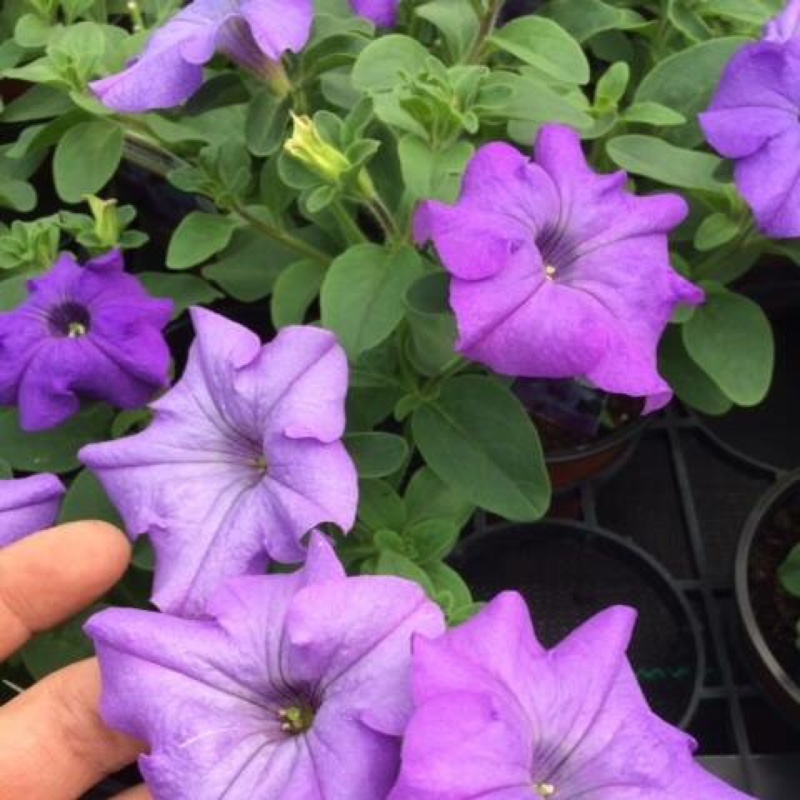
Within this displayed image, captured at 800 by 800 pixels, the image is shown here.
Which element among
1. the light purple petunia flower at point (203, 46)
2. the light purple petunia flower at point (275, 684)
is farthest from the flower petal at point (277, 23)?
the light purple petunia flower at point (275, 684)

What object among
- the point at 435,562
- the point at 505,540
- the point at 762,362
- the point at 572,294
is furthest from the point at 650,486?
the point at 572,294

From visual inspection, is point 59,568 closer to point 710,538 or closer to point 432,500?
point 432,500

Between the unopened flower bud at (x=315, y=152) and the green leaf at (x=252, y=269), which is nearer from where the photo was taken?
the unopened flower bud at (x=315, y=152)

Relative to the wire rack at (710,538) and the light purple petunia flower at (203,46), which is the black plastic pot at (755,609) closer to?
the wire rack at (710,538)

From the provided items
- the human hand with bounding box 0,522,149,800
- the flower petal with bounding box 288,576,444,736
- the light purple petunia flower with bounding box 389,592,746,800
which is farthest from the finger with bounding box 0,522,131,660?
the light purple petunia flower with bounding box 389,592,746,800

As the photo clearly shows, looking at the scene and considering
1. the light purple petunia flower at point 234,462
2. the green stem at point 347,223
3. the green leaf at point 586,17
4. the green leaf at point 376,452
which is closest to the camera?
the light purple petunia flower at point 234,462
